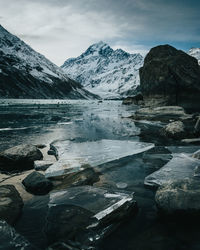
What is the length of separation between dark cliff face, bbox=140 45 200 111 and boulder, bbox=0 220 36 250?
22821 mm

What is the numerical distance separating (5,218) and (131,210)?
2202 mm

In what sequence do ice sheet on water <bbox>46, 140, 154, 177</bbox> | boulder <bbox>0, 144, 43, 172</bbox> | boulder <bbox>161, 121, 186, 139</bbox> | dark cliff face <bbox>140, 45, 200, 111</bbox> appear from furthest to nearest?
dark cliff face <bbox>140, 45, 200, 111</bbox> → boulder <bbox>161, 121, 186, 139</bbox> → boulder <bbox>0, 144, 43, 172</bbox> → ice sheet on water <bbox>46, 140, 154, 177</bbox>

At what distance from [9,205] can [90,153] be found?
375cm

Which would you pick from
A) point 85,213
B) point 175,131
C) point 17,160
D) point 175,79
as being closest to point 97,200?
point 85,213

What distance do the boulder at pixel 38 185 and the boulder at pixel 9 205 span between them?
549 millimetres

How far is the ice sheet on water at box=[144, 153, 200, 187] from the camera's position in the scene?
477 centimetres

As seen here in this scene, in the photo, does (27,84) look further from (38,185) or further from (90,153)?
(38,185)

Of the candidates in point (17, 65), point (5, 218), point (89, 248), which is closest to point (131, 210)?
point (89, 248)

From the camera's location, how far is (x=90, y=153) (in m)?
6.95

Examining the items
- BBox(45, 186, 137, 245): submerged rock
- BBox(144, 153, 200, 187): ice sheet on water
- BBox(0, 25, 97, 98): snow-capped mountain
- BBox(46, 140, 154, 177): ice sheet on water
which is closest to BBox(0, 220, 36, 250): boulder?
BBox(45, 186, 137, 245): submerged rock

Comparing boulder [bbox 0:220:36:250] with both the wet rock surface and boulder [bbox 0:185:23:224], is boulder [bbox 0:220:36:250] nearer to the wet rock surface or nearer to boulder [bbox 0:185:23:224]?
the wet rock surface

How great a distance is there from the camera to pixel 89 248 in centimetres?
265

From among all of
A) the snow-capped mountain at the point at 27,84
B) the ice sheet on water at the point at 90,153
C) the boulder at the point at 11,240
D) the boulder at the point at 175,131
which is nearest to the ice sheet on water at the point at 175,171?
the ice sheet on water at the point at 90,153

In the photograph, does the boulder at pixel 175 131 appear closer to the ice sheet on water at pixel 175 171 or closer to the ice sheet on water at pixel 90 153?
the ice sheet on water at pixel 90 153
